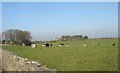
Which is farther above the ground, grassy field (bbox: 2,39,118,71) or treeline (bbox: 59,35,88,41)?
grassy field (bbox: 2,39,118,71)

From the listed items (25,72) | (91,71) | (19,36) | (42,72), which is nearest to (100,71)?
(91,71)

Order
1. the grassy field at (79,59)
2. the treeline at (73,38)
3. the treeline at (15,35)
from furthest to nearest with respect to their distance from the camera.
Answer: the treeline at (73,38)
the treeline at (15,35)
the grassy field at (79,59)

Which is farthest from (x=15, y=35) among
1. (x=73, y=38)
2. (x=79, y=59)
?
(x=79, y=59)

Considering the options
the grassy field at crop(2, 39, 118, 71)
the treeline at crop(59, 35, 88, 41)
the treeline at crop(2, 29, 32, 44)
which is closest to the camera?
the grassy field at crop(2, 39, 118, 71)

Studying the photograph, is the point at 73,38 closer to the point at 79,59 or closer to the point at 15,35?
the point at 15,35

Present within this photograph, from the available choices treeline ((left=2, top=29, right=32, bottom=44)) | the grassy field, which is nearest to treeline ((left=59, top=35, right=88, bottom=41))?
treeline ((left=2, top=29, right=32, bottom=44))

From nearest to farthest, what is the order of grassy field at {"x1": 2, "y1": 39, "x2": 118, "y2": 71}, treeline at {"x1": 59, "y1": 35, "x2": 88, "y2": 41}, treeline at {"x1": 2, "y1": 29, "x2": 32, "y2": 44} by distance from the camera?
grassy field at {"x1": 2, "y1": 39, "x2": 118, "y2": 71} < treeline at {"x1": 2, "y1": 29, "x2": 32, "y2": 44} < treeline at {"x1": 59, "y1": 35, "x2": 88, "y2": 41}

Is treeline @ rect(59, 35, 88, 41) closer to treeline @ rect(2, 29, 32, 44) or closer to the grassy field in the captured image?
treeline @ rect(2, 29, 32, 44)

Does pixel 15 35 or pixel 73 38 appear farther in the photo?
pixel 73 38

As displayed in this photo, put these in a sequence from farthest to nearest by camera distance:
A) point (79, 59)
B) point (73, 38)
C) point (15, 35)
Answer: point (73, 38), point (15, 35), point (79, 59)

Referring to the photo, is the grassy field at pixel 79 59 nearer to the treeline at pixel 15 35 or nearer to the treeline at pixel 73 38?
the treeline at pixel 15 35

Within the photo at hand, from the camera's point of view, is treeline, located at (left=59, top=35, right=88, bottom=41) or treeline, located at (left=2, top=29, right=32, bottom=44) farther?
treeline, located at (left=59, top=35, right=88, bottom=41)

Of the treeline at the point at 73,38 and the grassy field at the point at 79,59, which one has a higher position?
the grassy field at the point at 79,59

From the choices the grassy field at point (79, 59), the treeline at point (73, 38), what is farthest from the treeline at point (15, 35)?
the grassy field at point (79, 59)
